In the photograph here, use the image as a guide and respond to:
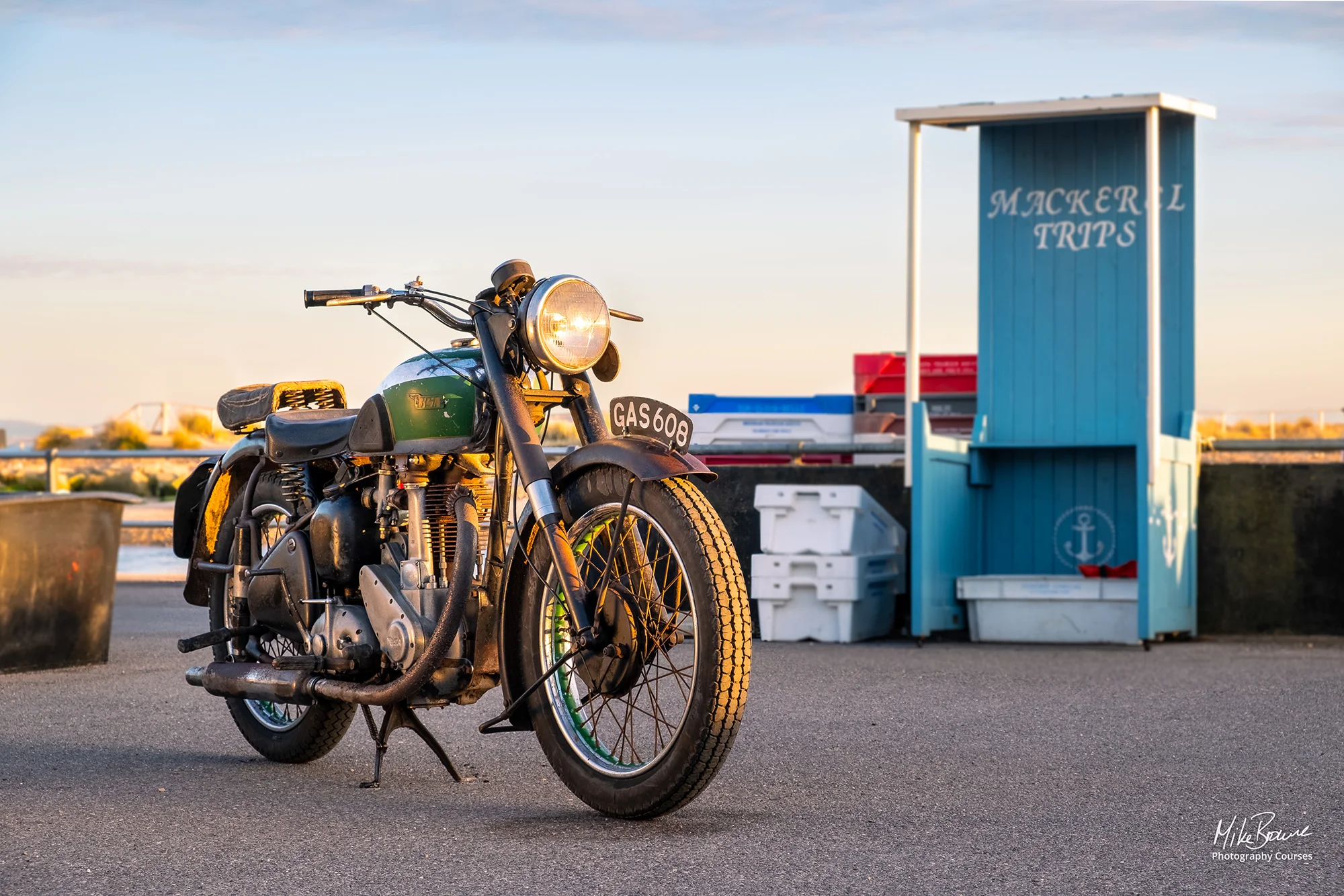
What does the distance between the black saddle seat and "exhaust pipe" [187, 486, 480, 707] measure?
20.2 inches

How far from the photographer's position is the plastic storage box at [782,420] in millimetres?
12281

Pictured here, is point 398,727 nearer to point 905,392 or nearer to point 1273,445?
point 905,392

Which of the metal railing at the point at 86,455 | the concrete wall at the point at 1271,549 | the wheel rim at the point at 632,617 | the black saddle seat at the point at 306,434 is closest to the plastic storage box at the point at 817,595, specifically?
the concrete wall at the point at 1271,549

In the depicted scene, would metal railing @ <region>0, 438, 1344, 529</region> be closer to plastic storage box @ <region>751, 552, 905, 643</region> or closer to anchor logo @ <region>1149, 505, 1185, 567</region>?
anchor logo @ <region>1149, 505, 1185, 567</region>

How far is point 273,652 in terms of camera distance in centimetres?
554

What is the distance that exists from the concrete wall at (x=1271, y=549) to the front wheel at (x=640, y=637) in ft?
19.3

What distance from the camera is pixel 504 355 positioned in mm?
4633

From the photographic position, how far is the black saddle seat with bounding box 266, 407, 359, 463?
16.7ft

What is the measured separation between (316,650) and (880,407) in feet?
27.2

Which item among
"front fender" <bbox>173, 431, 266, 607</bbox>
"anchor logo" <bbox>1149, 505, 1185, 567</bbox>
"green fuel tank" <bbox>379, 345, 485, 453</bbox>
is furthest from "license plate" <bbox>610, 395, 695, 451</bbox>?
"anchor logo" <bbox>1149, 505, 1185, 567</bbox>

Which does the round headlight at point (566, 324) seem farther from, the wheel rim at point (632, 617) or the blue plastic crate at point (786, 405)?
the blue plastic crate at point (786, 405)

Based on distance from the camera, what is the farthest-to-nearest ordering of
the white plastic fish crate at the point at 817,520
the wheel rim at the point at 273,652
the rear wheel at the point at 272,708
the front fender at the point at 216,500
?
1. the white plastic fish crate at the point at 817,520
2. the front fender at the point at 216,500
3. the wheel rim at the point at 273,652
4. the rear wheel at the point at 272,708

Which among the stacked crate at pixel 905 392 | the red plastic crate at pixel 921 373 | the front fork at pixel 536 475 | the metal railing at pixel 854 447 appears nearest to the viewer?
the front fork at pixel 536 475

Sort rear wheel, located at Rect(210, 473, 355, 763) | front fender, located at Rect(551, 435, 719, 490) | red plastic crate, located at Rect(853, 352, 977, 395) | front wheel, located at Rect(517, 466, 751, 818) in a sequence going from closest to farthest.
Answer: front wheel, located at Rect(517, 466, 751, 818)
front fender, located at Rect(551, 435, 719, 490)
rear wheel, located at Rect(210, 473, 355, 763)
red plastic crate, located at Rect(853, 352, 977, 395)
